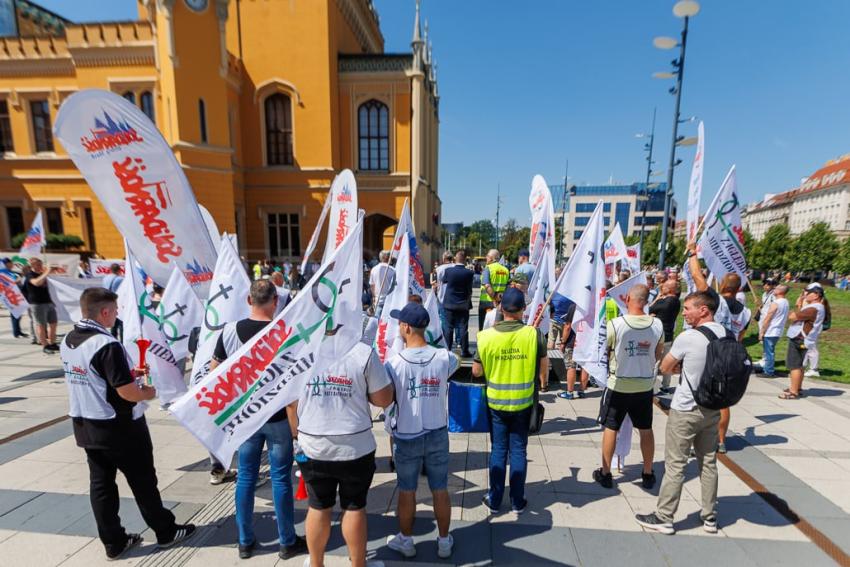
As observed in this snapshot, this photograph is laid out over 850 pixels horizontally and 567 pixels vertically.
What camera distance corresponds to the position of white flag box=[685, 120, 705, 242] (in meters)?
5.63

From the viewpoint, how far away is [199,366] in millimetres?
2916

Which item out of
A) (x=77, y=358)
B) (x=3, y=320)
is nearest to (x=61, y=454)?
(x=77, y=358)

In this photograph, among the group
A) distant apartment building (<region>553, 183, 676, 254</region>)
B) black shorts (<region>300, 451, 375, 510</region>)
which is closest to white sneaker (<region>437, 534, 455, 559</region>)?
black shorts (<region>300, 451, 375, 510</region>)

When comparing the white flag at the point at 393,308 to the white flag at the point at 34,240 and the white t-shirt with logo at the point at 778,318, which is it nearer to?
the white t-shirt with logo at the point at 778,318

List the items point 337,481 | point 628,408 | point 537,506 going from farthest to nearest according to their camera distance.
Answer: point 628,408 < point 537,506 < point 337,481

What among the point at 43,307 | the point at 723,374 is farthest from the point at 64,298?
the point at 723,374

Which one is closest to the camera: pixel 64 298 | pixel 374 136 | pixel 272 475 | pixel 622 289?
pixel 272 475

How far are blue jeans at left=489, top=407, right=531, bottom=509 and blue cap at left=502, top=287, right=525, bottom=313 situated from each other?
842 mm

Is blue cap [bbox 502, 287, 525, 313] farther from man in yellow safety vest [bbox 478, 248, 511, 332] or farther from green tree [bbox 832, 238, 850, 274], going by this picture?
green tree [bbox 832, 238, 850, 274]

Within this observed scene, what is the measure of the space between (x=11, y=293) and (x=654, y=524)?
12082mm

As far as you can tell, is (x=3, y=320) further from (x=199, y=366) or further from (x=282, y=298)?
(x=199, y=366)

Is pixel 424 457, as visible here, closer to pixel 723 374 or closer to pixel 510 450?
pixel 510 450

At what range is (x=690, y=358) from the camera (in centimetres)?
308

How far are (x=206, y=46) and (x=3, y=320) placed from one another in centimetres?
1384
